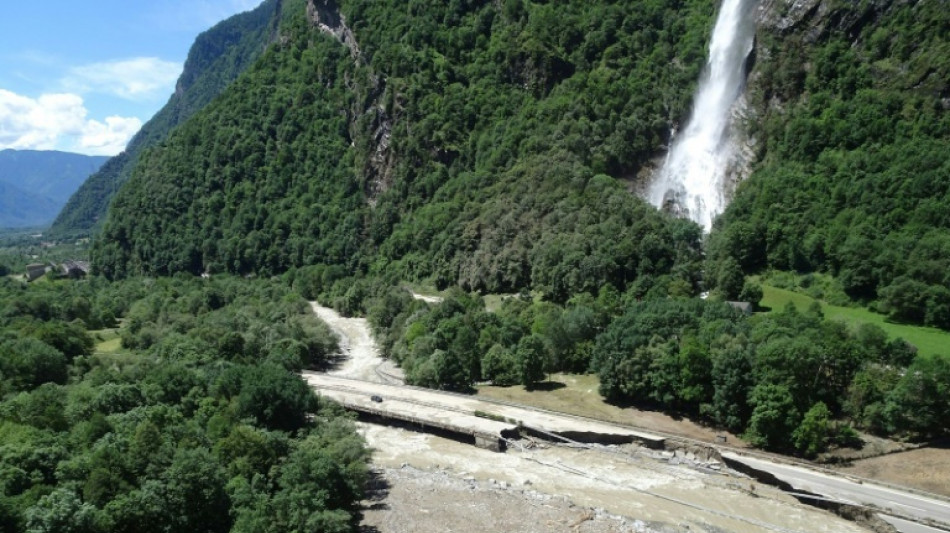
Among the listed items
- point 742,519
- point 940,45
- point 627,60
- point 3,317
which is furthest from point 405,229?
point 742,519

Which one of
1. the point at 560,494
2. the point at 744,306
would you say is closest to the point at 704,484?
the point at 560,494

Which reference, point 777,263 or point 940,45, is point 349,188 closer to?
point 777,263

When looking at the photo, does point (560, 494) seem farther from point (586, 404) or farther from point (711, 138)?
point (711, 138)

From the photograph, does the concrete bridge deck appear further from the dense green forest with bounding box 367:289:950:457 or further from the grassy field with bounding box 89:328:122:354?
the grassy field with bounding box 89:328:122:354

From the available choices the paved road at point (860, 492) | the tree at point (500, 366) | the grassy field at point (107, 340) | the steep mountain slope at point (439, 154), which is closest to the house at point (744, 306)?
the steep mountain slope at point (439, 154)

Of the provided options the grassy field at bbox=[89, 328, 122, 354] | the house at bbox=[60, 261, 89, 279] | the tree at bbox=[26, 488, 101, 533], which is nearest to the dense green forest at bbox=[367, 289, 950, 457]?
the grassy field at bbox=[89, 328, 122, 354]

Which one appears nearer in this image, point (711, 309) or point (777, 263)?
point (711, 309)

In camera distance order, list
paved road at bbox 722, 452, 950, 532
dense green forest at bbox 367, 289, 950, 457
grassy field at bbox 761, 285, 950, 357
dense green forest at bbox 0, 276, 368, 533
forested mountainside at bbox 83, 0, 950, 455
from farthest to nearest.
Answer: grassy field at bbox 761, 285, 950, 357, forested mountainside at bbox 83, 0, 950, 455, dense green forest at bbox 367, 289, 950, 457, paved road at bbox 722, 452, 950, 532, dense green forest at bbox 0, 276, 368, 533
